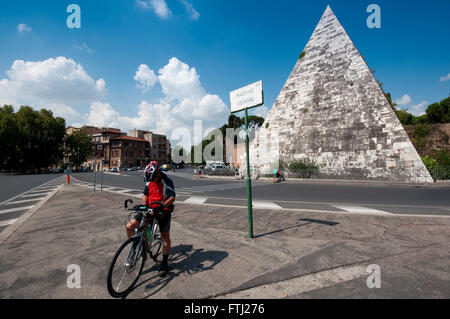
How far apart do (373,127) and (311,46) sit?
11671mm

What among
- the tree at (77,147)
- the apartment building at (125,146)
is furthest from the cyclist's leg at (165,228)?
the tree at (77,147)

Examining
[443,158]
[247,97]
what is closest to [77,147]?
[247,97]

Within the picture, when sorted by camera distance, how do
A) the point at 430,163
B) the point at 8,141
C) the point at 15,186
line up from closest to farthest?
the point at 15,186, the point at 430,163, the point at 8,141

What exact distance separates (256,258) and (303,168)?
19.5 m

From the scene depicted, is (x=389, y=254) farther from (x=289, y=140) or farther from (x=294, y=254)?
(x=289, y=140)

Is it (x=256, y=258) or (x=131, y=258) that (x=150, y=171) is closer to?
(x=131, y=258)

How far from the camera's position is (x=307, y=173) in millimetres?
21078

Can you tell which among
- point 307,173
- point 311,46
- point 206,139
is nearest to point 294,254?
point 307,173

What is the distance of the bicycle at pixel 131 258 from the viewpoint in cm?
244

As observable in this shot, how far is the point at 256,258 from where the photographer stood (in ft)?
11.2

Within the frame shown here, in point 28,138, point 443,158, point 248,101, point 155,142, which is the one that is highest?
point 155,142

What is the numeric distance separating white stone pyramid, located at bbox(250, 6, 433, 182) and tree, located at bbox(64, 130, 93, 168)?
208 feet
